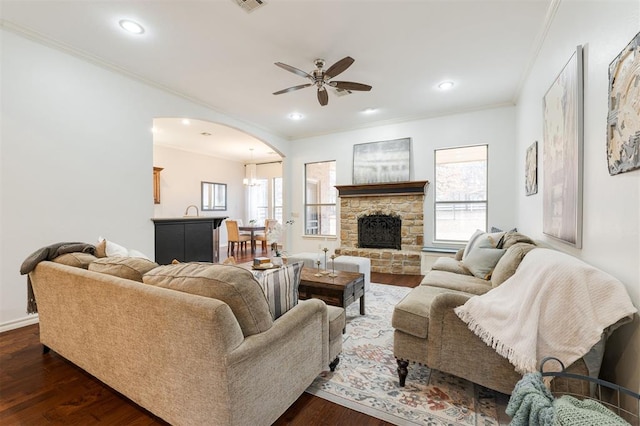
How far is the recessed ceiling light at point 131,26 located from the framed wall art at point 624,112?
3525 millimetres

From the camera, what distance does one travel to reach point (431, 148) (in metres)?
4.98

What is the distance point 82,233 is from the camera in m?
3.02

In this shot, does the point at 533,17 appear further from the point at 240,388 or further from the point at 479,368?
the point at 240,388

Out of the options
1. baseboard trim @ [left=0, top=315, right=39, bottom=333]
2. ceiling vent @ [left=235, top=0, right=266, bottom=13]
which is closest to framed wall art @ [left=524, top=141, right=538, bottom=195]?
ceiling vent @ [left=235, top=0, right=266, bottom=13]

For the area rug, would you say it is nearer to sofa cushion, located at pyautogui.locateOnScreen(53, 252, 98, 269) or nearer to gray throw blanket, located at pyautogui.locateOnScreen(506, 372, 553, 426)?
gray throw blanket, located at pyautogui.locateOnScreen(506, 372, 553, 426)

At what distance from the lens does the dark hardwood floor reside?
1501 millimetres

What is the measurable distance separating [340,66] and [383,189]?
2.93 meters

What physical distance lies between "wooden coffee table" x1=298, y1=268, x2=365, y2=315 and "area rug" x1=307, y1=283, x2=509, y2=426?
0.46 metres

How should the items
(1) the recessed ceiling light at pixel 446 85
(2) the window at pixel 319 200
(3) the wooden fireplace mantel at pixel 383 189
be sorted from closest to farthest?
(1) the recessed ceiling light at pixel 446 85 < (3) the wooden fireplace mantel at pixel 383 189 < (2) the window at pixel 319 200

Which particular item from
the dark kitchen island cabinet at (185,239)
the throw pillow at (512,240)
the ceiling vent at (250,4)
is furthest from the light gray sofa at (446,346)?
the dark kitchen island cabinet at (185,239)

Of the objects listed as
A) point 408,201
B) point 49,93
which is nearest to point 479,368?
point 408,201

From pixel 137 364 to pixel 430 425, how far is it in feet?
5.25

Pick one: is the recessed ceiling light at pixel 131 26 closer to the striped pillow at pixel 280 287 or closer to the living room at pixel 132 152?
the living room at pixel 132 152

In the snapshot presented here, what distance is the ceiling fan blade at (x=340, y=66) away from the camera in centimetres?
263
